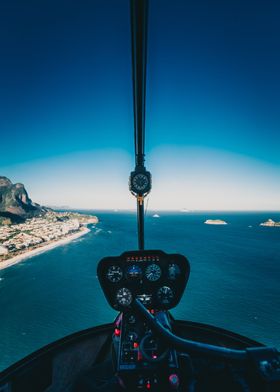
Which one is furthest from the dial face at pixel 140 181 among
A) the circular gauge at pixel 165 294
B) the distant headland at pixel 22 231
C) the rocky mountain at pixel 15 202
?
the rocky mountain at pixel 15 202

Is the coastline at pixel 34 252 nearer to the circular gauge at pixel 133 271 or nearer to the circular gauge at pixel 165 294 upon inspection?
the circular gauge at pixel 133 271

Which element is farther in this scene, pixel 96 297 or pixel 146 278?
pixel 96 297

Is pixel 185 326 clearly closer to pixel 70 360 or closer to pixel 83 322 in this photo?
pixel 70 360

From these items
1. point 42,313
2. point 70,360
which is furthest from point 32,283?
point 70,360

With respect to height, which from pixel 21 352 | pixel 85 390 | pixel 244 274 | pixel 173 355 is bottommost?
pixel 21 352

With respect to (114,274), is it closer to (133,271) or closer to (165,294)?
(133,271)

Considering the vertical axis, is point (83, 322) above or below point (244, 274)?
below

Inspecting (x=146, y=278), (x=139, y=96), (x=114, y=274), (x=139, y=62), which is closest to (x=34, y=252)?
(x=114, y=274)
